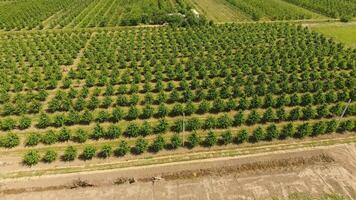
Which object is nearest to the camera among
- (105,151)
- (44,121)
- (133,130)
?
(105,151)

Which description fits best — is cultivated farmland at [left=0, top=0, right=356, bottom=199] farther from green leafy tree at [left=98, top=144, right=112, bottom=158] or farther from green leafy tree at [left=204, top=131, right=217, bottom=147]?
green leafy tree at [left=204, top=131, right=217, bottom=147]

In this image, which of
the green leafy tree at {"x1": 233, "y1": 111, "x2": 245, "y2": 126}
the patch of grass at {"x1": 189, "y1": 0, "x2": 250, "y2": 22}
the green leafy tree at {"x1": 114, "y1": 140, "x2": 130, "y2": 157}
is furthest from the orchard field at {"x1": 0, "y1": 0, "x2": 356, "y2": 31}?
the green leafy tree at {"x1": 114, "y1": 140, "x2": 130, "y2": 157}

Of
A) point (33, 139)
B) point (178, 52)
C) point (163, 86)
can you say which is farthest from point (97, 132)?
point (178, 52)

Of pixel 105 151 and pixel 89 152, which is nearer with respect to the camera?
pixel 89 152

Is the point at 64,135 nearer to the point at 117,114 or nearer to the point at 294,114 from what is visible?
the point at 117,114

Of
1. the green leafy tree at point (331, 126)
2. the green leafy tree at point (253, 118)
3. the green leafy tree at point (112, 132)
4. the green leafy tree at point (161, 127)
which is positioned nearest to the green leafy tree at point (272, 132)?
the green leafy tree at point (253, 118)

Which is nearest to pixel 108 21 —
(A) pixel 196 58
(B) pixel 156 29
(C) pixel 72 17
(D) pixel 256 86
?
(C) pixel 72 17

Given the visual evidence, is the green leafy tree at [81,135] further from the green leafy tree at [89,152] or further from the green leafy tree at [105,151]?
the green leafy tree at [105,151]
